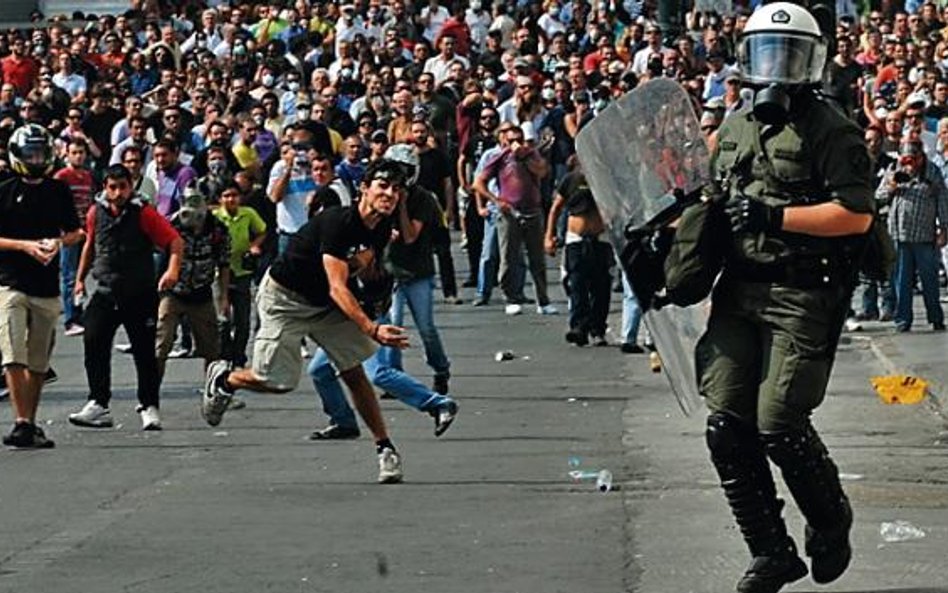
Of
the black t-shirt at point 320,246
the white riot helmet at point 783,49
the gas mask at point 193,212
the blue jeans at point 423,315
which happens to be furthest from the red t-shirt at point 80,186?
the white riot helmet at point 783,49

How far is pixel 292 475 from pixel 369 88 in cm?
1515

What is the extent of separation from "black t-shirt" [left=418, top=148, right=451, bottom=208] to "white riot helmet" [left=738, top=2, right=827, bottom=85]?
1336 cm

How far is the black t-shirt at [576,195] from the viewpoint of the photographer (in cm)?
1889

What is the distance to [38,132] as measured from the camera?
13.7m

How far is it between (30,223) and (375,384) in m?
2.33

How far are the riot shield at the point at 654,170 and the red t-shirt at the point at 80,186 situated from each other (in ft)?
41.4

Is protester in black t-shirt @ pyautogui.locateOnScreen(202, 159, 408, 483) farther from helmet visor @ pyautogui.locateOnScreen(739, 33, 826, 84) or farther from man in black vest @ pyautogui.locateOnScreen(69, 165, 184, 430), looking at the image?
helmet visor @ pyautogui.locateOnScreen(739, 33, 826, 84)

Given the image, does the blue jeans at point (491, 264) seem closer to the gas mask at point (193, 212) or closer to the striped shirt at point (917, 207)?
the striped shirt at point (917, 207)

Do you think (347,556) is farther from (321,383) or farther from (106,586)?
(321,383)

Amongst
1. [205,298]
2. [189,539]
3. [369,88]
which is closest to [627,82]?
[369,88]

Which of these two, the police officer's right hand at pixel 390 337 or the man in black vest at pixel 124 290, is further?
the man in black vest at pixel 124 290

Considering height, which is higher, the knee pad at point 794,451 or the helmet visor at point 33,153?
the knee pad at point 794,451

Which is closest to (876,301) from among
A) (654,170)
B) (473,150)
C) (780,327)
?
(473,150)

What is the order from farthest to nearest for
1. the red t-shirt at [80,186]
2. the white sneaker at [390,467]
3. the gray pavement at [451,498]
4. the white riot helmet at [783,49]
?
the red t-shirt at [80,186] → the white sneaker at [390,467] → the gray pavement at [451,498] → the white riot helmet at [783,49]
